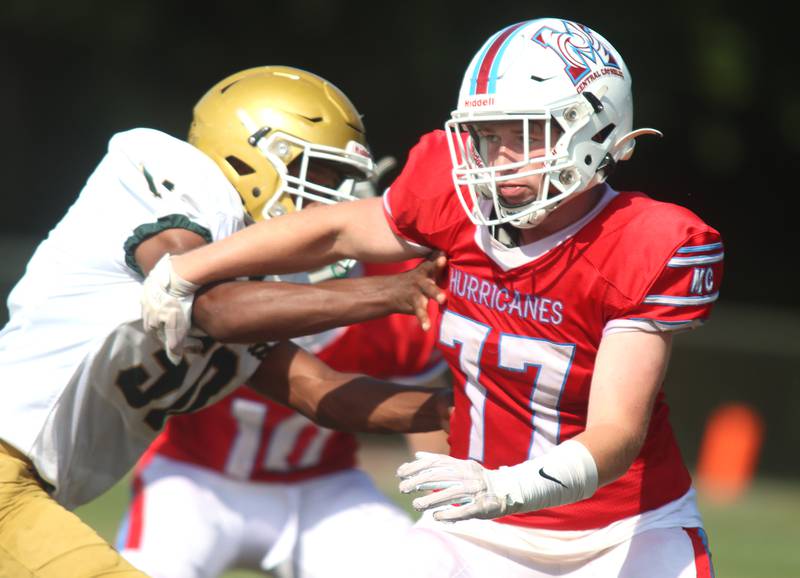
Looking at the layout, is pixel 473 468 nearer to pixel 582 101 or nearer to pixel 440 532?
pixel 440 532

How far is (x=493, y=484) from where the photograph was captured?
103 inches

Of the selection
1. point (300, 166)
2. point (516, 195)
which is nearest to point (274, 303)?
point (300, 166)

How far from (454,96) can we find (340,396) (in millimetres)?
7298

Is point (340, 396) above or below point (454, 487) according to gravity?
below

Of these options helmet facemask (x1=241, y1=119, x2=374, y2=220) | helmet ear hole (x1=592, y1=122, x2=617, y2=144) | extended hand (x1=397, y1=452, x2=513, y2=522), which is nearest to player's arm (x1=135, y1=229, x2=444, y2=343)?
helmet facemask (x1=241, y1=119, x2=374, y2=220)

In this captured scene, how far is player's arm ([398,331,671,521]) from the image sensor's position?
2.62 metres

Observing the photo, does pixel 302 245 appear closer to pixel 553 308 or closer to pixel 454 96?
pixel 553 308

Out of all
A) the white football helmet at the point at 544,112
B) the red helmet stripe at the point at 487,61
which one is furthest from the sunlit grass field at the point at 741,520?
the red helmet stripe at the point at 487,61

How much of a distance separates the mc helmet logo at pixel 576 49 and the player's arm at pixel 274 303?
2.33 feet

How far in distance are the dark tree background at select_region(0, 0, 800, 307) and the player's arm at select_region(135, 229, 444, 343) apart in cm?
721

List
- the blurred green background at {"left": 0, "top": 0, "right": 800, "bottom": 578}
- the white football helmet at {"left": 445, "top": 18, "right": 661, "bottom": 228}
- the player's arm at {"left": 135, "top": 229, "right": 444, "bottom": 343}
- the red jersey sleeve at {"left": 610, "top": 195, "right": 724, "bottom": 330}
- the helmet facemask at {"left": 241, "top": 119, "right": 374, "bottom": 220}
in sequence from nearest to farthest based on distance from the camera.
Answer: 1. the red jersey sleeve at {"left": 610, "top": 195, "right": 724, "bottom": 330}
2. the white football helmet at {"left": 445, "top": 18, "right": 661, "bottom": 228}
3. the player's arm at {"left": 135, "top": 229, "right": 444, "bottom": 343}
4. the helmet facemask at {"left": 241, "top": 119, "right": 374, "bottom": 220}
5. the blurred green background at {"left": 0, "top": 0, "right": 800, "bottom": 578}

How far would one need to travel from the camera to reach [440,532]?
10.6 ft

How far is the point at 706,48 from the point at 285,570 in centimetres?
750

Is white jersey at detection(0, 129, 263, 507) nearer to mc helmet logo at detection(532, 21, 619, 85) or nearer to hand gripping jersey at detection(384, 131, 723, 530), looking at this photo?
hand gripping jersey at detection(384, 131, 723, 530)
